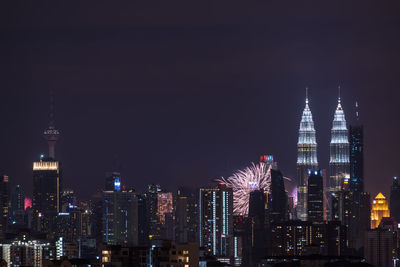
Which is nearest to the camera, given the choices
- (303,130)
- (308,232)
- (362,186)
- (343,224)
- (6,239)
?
(6,239)

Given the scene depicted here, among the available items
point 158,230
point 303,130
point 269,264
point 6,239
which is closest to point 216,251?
point 158,230

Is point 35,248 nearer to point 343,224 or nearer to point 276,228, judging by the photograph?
point 276,228

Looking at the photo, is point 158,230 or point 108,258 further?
point 158,230

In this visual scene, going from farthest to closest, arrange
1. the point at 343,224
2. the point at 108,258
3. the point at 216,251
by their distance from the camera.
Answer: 1. the point at 343,224
2. the point at 216,251
3. the point at 108,258

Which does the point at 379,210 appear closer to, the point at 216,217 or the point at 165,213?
the point at 216,217

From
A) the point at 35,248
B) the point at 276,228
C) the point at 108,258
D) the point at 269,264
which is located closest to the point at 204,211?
the point at 276,228

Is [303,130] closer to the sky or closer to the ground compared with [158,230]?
closer to the sky

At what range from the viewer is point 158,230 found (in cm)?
3669

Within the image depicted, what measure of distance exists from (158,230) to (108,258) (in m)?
15.8

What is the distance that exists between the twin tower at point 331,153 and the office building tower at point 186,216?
8329 mm

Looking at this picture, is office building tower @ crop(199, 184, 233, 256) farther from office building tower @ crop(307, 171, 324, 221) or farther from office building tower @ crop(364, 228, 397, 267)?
office building tower @ crop(307, 171, 324, 221)

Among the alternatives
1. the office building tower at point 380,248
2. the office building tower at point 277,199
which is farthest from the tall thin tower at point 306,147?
the office building tower at point 380,248

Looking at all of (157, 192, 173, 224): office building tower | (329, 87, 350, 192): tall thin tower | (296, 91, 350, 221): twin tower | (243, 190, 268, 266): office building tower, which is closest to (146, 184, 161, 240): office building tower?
(157, 192, 173, 224): office building tower

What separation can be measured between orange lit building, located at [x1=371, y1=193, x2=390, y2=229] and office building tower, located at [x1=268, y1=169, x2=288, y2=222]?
2882 millimetres
